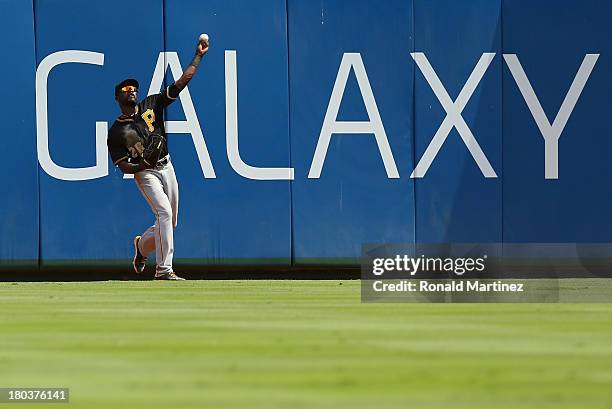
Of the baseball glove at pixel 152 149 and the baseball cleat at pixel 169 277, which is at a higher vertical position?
the baseball glove at pixel 152 149

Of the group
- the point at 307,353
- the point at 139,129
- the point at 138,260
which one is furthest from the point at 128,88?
the point at 307,353

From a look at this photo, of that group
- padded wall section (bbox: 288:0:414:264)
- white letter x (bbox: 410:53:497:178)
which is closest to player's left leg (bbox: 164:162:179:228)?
padded wall section (bbox: 288:0:414:264)

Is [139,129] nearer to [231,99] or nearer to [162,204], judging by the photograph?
[162,204]

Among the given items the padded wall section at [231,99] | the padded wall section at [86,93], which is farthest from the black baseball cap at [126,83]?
the padded wall section at [231,99]

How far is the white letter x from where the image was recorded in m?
13.1

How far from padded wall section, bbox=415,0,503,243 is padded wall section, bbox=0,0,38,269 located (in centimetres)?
383

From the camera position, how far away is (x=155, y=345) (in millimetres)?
6867

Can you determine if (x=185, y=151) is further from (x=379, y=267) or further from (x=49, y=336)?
(x=49, y=336)

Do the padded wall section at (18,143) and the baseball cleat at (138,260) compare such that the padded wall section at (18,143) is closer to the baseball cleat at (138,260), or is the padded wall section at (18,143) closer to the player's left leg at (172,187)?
the baseball cleat at (138,260)

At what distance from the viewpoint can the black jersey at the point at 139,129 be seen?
12.4m

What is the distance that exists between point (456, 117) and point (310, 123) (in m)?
1.47

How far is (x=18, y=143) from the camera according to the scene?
12.9 metres

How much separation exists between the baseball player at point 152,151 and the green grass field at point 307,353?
92.1 inches

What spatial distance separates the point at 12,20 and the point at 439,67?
4236 millimetres
